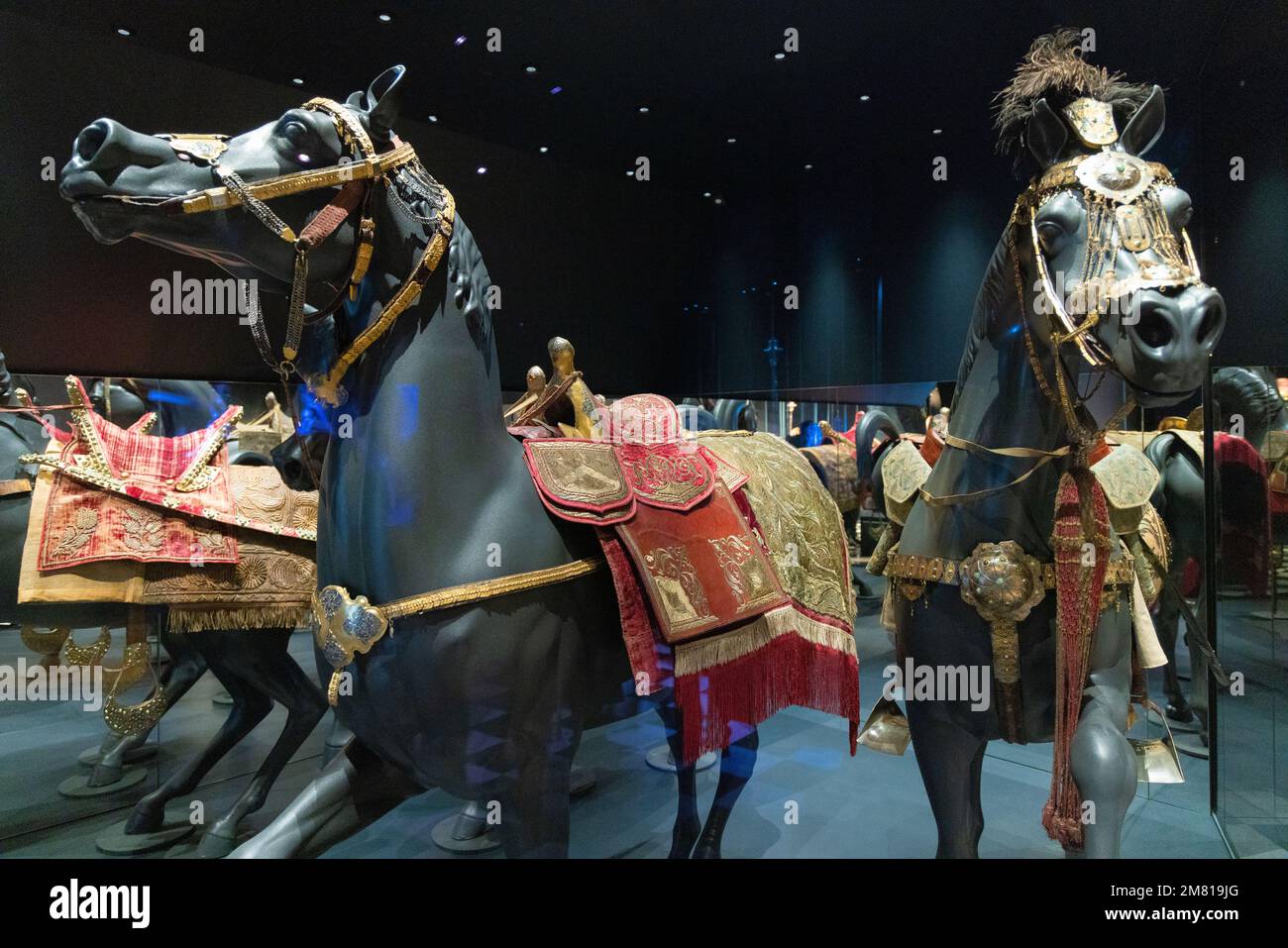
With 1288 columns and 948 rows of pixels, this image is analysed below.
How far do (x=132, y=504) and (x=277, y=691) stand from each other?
0.96m

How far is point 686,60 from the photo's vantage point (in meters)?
2.94

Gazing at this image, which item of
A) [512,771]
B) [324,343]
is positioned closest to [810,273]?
[324,343]

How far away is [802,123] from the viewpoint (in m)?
3.13

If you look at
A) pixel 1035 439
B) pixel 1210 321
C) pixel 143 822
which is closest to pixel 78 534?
pixel 143 822

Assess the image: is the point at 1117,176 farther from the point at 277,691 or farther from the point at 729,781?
the point at 277,691

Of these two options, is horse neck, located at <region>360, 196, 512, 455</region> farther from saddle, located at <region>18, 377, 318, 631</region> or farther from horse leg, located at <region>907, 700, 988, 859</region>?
saddle, located at <region>18, 377, 318, 631</region>

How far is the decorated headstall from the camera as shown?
4.51 ft

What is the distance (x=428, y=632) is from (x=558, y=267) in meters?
2.01

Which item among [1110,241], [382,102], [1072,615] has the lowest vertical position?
[1072,615]
